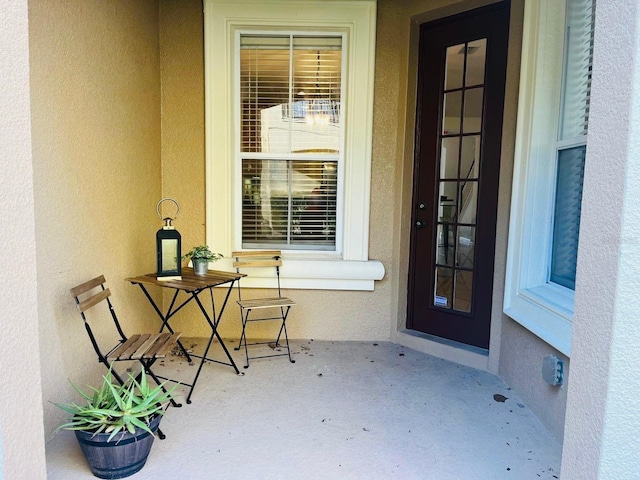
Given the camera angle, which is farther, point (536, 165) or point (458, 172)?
point (458, 172)

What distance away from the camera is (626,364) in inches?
45.3

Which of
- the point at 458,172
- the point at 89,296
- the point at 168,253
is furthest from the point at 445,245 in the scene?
the point at 89,296

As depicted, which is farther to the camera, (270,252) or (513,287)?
(270,252)

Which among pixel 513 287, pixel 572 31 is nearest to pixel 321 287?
pixel 513 287

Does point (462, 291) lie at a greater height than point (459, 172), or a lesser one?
lesser

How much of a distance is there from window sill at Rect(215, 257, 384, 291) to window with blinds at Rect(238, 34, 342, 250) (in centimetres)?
23

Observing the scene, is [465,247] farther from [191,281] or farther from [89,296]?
[89,296]

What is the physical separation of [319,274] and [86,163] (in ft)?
6.13

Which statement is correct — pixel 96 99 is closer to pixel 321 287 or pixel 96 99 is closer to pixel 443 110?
pixel 321 287

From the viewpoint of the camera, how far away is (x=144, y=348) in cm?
226

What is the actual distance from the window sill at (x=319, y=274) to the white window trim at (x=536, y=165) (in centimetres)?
117

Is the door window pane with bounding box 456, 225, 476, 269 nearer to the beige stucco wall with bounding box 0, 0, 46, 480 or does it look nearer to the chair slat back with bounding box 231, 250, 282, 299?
the chair slat back with bounding box 231, 250, 282, 299

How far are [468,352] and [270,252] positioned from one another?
169cm

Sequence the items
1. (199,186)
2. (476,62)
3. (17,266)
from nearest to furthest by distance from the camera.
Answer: (17,266)
(476,62)
(199,186)
